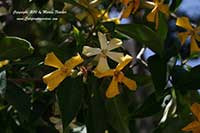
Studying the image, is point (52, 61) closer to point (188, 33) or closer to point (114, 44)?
point (114, 44)

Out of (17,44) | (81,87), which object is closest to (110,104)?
(81,87)

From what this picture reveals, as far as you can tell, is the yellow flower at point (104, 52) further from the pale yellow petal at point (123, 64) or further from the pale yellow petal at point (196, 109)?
the pale yellow petal at point (196, 109)

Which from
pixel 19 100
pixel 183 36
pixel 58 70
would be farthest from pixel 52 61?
pixel 183 36

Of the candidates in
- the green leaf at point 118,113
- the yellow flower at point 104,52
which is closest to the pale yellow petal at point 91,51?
the yellow flower at point 104,52

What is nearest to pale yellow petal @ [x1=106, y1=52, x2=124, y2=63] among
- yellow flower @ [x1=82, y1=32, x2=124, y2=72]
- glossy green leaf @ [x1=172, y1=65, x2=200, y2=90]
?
yellow flower @ [x1=82, y1=32, x2=124, y2=72]

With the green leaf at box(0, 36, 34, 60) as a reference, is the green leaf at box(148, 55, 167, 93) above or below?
below

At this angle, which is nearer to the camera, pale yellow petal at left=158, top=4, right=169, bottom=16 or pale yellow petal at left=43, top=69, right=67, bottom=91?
pale yellow petal at left=43, top=69, right=67, bottom=91

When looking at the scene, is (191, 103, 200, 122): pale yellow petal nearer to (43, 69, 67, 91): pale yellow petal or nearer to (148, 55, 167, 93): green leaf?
(148, 55, 167, 93): green leaf
